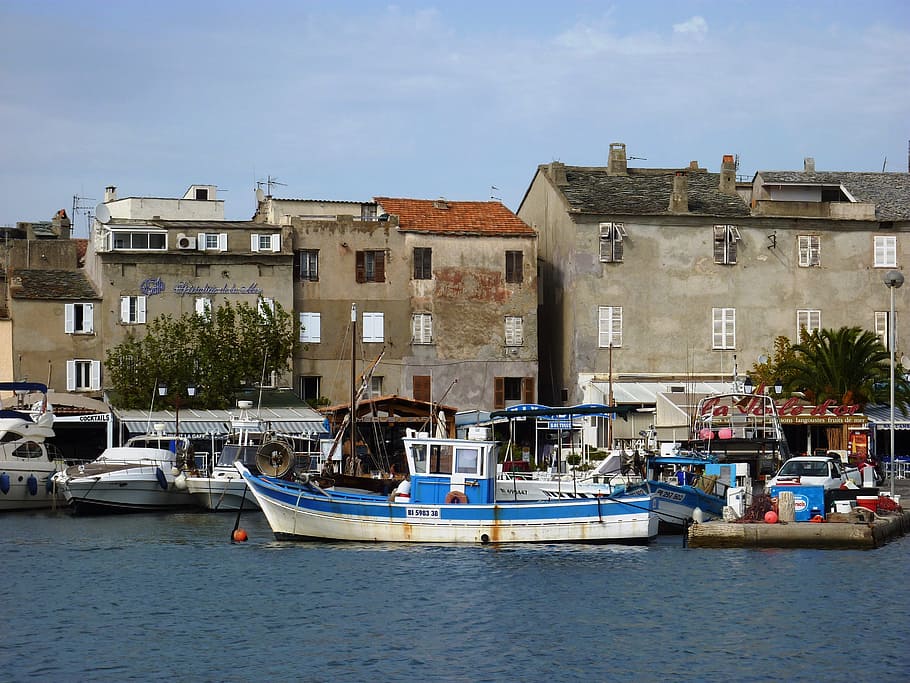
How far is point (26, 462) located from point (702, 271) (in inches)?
1296

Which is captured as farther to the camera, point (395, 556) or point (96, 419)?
point (96, 419)

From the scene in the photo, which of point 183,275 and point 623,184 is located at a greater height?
point 623,184

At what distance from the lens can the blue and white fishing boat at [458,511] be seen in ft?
134

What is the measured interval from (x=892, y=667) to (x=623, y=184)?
49.3 meters

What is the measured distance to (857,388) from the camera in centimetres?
6259

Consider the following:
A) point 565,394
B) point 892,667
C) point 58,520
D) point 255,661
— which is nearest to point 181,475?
point 58,520

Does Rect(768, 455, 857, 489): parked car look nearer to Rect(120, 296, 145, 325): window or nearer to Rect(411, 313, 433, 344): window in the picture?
Rect(411, 313, 433, 344): window

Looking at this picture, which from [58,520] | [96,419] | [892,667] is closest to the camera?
[892,667]

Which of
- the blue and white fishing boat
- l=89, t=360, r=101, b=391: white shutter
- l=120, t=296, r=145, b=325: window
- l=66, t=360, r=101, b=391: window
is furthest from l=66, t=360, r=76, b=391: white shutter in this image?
the blue and white fishing boat

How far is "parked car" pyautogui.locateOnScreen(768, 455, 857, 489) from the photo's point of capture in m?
46.1

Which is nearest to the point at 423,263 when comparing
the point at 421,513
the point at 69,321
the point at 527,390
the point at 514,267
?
the point at 514,267

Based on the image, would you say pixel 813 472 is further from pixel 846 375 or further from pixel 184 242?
pixel 184 242

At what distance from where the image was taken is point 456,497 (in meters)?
41.3

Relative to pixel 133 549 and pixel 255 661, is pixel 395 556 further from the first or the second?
pixel 255 661
